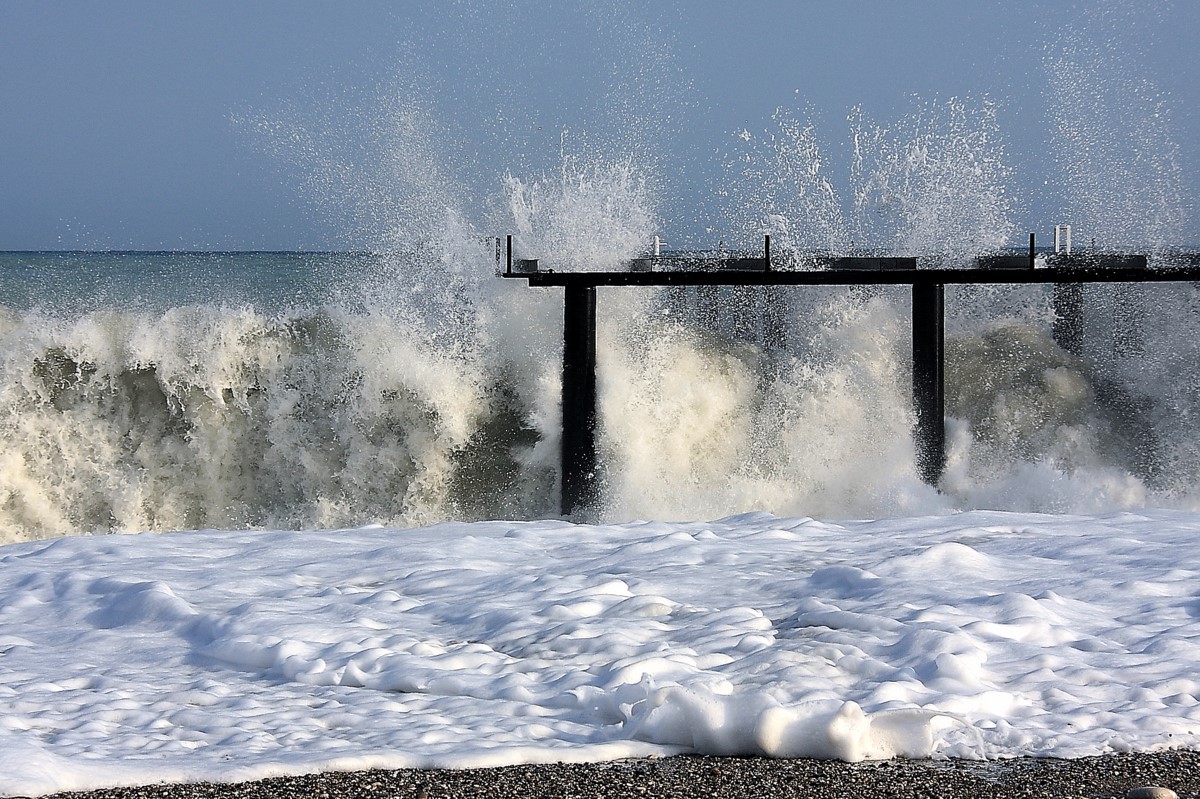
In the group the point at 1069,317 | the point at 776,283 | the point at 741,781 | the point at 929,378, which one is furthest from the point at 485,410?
the point at 741,781

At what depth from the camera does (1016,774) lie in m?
3.81

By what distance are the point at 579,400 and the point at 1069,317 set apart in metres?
8.32

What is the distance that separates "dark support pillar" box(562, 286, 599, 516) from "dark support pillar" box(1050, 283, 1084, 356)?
7.84 metres

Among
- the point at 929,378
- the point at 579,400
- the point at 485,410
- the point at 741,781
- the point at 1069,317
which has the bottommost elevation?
the point at 741,781

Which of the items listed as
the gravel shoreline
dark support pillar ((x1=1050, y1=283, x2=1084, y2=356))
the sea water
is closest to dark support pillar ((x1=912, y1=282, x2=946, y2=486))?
the sea water

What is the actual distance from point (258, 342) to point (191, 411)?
44.9 inches

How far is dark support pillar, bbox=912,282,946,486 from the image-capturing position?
11.8 meters

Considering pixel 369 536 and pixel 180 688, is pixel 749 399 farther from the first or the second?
pixel 180 688

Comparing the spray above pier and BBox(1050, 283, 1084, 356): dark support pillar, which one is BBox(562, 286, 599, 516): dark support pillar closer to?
the spray above pier

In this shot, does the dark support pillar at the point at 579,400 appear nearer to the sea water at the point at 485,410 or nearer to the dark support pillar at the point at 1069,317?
the sea water at the point at 485,410

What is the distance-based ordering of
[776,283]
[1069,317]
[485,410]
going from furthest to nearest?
[1069,317], [485,410], [776,283]

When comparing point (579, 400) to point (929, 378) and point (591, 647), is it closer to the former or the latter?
point (929, 378)

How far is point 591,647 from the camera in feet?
17.0

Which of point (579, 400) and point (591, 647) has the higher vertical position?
point (579, 400)
